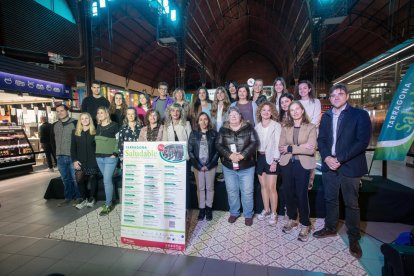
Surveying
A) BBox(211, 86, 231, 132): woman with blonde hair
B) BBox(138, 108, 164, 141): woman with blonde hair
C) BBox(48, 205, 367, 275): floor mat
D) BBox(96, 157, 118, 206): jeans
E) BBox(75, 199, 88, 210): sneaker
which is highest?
BBox(211, 86, 231, 132): woman with blonde hair

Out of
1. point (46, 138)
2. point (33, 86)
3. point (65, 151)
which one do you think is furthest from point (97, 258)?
point (33, 86)

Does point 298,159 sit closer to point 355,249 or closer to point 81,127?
point 355,249

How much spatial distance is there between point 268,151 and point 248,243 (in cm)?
122

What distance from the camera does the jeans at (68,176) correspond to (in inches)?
163

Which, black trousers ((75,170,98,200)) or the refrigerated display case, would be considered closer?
black trousers ((75,170,98,200))

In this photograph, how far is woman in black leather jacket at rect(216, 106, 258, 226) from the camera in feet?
10.0

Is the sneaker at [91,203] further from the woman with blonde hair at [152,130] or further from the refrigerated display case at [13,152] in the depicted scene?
the refrigerated display case at [13,152]

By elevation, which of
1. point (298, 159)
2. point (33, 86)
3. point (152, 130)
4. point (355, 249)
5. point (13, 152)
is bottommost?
point (355, 249)

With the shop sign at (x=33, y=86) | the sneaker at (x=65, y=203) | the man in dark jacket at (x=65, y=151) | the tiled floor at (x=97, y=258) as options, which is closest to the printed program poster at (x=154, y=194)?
the tiled floor at (x=97, y=258)

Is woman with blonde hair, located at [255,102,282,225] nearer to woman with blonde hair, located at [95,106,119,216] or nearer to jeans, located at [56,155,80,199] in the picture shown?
woman with blonde hair, located at [95,106,119,216]

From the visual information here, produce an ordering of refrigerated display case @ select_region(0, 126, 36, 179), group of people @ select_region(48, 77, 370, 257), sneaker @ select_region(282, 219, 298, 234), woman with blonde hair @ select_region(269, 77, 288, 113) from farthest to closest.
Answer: refrigerated display case @ select_region(0, 126, 36, 179) < woman with blonde hair @ select_region(269, 77, 288, 113) < sneaker @ select_region(282, 219, 298, 234) < group of people @ select_region(48, 77, 370, 257)

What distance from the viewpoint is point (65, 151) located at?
408 cm

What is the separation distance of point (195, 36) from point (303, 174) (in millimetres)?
13709

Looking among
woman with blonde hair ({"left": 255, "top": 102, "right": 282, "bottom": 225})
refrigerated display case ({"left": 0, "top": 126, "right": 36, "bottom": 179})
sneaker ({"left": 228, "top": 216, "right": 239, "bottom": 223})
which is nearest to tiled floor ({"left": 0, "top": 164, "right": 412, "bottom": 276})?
sneaker ({"left": 228, "top": 216, "right": 239, "bottom": 223})
